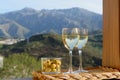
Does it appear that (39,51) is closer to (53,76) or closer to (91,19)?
(91,19)

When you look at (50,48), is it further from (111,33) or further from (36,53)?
(111,33)

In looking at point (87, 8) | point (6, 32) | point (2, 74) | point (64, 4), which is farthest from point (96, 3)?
point (2, 74)

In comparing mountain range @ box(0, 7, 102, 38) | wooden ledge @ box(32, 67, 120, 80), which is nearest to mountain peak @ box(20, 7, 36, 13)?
mountain range @ box(0, 7, 102, 38)

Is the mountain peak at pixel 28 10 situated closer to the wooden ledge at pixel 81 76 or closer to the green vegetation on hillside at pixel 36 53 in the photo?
the green vegetation on hillside at pixel 36 53

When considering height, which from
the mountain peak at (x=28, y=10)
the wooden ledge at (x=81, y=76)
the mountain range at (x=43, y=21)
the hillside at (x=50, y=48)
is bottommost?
the wooden ledge at (x=81, y=76)

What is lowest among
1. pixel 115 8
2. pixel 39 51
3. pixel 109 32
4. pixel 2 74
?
pixel 2 74

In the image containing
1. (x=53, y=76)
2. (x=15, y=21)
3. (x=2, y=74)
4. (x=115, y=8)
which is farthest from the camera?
(x=15, y=21)

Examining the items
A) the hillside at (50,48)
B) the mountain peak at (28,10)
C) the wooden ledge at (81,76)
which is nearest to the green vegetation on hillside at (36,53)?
the hillside at (50,48)
